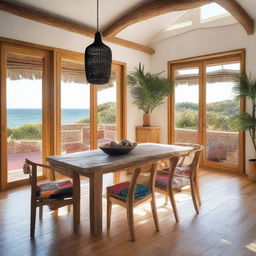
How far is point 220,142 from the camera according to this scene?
5.16 m

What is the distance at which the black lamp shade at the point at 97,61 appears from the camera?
2902 millimetres

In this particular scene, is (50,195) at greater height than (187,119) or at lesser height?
lesser

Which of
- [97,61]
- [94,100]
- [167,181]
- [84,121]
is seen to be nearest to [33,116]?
[84,121]

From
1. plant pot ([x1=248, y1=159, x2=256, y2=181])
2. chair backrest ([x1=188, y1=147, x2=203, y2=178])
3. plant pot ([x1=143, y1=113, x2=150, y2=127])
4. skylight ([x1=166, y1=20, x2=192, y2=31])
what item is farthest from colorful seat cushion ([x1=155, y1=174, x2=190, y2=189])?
skylight ([x1=166, y1=20, x2=192, y2=31])

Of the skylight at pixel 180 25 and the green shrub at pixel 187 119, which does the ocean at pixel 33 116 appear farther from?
the skylight at pixel 180 25

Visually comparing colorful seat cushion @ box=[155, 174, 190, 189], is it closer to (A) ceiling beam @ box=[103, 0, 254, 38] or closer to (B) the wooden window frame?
(B) the wooden window frame

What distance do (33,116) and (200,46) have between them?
3.58 meters

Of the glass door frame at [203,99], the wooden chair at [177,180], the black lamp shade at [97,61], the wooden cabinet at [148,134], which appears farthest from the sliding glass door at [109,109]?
the wooden chair at [177,180]

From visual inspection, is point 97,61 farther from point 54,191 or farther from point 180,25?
point 180,25

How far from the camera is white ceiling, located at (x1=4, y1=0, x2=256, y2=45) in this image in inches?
159

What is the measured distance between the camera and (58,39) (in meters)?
4.45

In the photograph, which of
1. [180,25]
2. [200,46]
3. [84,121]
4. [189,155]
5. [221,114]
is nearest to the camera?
[189,155]

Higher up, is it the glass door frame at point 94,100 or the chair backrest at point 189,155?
the glass door frame at point 94,100

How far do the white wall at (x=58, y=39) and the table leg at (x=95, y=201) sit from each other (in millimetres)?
2747
